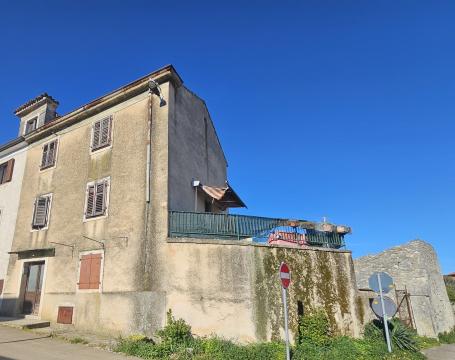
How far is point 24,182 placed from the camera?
17656mm

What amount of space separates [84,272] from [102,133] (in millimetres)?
5949

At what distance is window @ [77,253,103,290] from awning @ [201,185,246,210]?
5.05 meters

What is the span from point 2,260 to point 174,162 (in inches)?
411

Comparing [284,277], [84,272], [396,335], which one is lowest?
[396,335]

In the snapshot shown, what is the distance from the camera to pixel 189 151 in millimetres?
15383

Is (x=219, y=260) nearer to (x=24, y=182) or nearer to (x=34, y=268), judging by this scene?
(x=34, y=268)

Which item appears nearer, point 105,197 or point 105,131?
point 105,197

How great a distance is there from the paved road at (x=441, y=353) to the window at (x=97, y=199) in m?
13.5

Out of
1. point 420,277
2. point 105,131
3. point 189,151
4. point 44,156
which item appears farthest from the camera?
point 420,277

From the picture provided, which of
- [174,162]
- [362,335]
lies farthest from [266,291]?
[174,162]

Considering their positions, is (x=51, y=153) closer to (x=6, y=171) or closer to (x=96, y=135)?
(x=96, y=135)

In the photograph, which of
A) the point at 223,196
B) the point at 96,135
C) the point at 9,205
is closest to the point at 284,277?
the point at 223,196

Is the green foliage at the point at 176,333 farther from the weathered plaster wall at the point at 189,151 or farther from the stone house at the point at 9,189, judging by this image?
the stone house at the point at 9,189

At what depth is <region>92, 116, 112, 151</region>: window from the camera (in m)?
14.9
